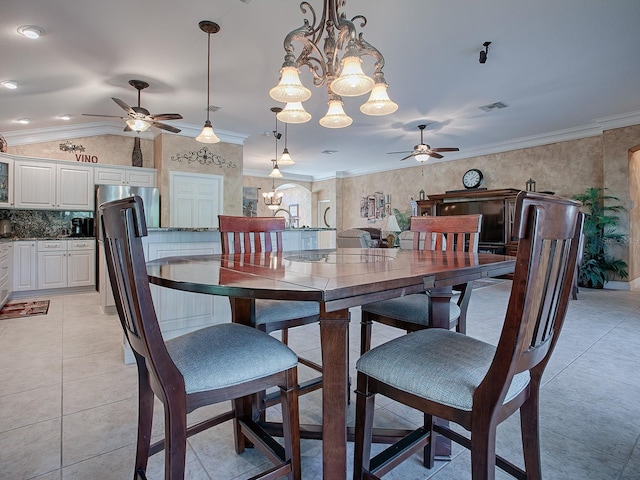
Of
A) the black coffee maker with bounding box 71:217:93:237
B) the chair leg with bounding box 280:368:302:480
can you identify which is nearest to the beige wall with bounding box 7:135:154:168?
the black coffee maker with bounding box 71:217:93:237

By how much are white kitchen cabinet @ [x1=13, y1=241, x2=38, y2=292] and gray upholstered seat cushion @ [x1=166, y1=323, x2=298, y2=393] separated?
16.9 ft

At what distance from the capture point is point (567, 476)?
4.33 feet

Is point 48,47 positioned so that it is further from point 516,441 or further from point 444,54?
point 516,441

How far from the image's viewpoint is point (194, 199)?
19.4ft

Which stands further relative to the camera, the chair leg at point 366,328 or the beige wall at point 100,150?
the beige wall at point 100,150

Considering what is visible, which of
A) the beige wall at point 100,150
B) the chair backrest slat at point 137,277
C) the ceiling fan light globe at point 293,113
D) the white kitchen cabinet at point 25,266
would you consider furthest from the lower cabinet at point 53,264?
the chair backrest slat at point 137,277

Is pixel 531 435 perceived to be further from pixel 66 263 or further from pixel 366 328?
pixel 66 263

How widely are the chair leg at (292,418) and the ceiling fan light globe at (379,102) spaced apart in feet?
5.28

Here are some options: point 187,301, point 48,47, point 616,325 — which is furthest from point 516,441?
point 48,47

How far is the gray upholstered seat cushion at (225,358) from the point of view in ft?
3.11

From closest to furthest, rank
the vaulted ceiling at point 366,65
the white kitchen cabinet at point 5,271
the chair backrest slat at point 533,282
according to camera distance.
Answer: the chair backrest slat at point 533,282, the vaulted ceiling at point 366,65, the white kitchen cabinet at point 5,271

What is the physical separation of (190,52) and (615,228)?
21.1 ft

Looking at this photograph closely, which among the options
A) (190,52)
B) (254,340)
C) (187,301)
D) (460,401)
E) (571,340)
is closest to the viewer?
(460,401)

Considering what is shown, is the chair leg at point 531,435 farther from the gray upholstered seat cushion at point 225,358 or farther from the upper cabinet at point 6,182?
the upper cabinet at point 6,182
